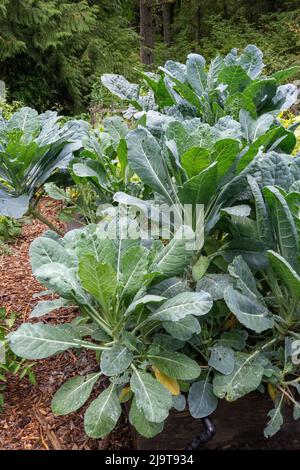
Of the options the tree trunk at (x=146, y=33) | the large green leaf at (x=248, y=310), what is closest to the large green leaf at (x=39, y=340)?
the large green leaf at (x=248, y=310)

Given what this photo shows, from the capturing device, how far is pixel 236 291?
4.19 feet

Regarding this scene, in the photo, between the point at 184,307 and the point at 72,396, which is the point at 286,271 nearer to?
the point at 184,307

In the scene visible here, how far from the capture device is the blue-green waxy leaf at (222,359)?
1304mm

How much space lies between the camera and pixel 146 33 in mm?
11617

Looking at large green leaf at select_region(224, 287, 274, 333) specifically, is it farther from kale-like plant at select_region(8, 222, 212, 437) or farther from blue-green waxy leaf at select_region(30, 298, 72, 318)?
blue-green waxy leaf at select_region(30, 298, 72, 318)

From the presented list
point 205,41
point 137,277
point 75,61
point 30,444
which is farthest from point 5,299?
point 205,41

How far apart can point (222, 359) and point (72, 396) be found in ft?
1.45

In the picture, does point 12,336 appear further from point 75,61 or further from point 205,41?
point 205,41

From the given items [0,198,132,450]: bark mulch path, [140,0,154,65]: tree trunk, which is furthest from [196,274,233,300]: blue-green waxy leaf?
[140,0,154,65]: tree trunk

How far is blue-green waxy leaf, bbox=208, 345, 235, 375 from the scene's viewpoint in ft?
4.28

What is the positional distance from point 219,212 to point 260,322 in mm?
346

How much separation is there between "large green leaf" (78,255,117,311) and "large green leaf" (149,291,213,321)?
14 cm

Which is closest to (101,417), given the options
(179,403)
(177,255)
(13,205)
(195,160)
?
(179,403)
